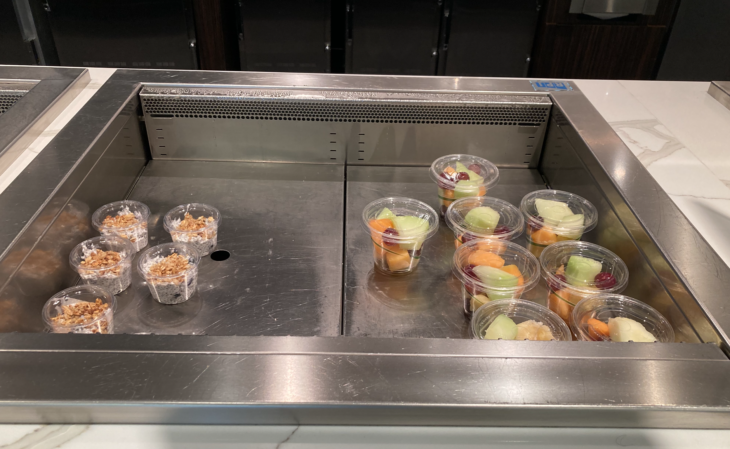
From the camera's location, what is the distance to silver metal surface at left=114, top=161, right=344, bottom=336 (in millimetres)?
1299

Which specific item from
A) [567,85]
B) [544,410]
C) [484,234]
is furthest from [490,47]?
[544,410]

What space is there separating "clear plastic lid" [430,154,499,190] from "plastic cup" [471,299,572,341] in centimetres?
51

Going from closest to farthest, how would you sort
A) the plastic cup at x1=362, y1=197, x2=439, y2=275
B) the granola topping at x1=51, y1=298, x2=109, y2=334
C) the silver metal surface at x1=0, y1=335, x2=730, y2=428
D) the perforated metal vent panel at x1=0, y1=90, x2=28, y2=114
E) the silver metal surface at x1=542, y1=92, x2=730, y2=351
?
the silver metal surface at x1=0, y1=335, x2=730, y2=428, the silver metal surface at x1=542, y1=92, x2=730, y2=351, the granola topping at x1=51, y1=298, x2=109, y2=334, the plastic cup at x1=362, y1=197, x2=439, y2=275, the perforated metal vent panel at x1=0, y1=90, x2=28, y2=114

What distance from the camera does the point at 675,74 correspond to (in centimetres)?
405

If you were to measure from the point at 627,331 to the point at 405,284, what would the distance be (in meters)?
0.55

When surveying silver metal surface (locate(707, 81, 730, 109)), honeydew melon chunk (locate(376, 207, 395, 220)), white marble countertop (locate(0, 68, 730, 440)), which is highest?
silver metal surface (locate(707, 81, 730, 109))

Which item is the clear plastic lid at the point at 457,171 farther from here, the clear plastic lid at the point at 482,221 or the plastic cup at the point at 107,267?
the plastic cup at the point at 107,267

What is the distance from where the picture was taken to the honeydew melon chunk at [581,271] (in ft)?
4.16

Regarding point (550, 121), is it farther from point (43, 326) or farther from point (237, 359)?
point (43, 326)

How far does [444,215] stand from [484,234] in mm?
227

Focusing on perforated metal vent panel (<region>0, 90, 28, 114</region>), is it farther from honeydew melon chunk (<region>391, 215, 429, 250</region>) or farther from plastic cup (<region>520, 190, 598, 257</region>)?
plastic cup (<region>520, 190, 598, 257</region>)

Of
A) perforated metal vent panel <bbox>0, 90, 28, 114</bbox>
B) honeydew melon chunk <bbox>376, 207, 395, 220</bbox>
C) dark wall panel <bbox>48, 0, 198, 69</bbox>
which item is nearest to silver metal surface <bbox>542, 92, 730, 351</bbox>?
honeydew melon chunk <bbox>376, 207, 395, 220</bbox>

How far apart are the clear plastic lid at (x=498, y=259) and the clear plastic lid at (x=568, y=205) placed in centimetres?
14

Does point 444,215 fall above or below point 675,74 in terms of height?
above
